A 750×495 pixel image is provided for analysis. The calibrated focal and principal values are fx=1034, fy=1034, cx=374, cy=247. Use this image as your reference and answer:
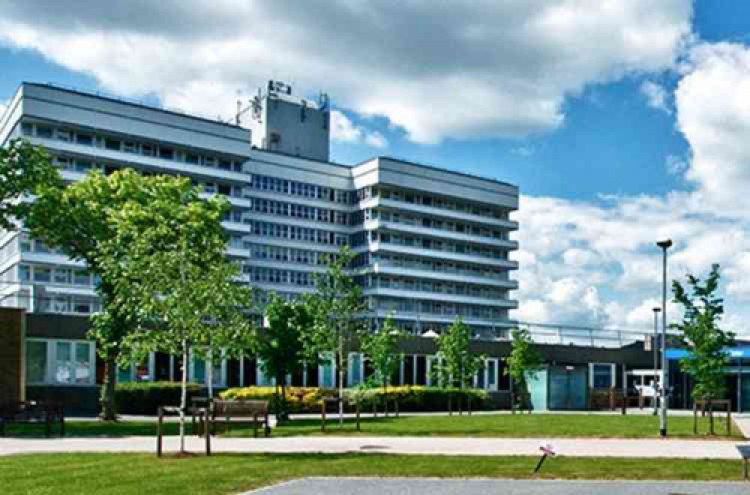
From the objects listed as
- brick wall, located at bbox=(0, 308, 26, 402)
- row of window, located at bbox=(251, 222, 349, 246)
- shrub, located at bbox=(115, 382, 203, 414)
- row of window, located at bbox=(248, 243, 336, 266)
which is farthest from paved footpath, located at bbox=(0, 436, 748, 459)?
row of window, located at bbox=(251, 222, 349, 246)

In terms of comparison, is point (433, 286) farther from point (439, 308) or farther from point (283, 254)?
point (283, 254)

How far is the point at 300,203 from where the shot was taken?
113812 mm

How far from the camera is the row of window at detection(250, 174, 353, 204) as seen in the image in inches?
4336

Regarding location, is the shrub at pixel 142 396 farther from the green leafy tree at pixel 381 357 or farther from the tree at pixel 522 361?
the tree at pixel 522 361

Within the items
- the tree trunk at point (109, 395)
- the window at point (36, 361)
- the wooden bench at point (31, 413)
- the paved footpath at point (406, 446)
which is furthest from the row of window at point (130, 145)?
the paved footpath at point (406, 446)

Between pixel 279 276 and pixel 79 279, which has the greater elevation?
pixel 279 276

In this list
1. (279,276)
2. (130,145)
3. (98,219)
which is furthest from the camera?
(279,276)

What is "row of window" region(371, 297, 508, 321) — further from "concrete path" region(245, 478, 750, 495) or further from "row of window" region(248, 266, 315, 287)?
"concrete path" region(245, 478, 750, 495)

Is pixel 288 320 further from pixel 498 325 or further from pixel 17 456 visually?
pixel 498 325

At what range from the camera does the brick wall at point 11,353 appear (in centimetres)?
3431

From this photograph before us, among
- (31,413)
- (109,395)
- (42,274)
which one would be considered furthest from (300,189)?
(31,413)

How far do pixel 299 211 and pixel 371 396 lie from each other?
2841 inches

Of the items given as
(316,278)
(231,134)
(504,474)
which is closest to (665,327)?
(316,278)

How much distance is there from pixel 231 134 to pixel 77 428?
7202 cm
